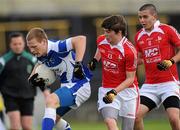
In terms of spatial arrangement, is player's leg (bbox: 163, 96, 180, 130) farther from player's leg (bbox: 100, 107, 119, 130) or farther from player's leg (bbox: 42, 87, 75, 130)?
player's leg (bbox: 42, 87, 75, 130)

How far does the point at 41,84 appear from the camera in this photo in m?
12.2

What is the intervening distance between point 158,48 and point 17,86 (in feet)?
13.7

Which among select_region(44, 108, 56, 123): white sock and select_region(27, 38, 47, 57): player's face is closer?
select_region(44, 108, 56, 123): white sock

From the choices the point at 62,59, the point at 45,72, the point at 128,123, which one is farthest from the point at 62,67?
the point at 128,123

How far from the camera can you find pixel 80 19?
87.8ft

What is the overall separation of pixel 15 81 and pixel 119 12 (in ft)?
39.4

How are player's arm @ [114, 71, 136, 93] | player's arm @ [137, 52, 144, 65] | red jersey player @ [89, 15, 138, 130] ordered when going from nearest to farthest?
player's arm @ [114, 71, 136, 93] → red jersey player @ [89, 15, 138, 130] → player's arm @ [137, 52, 144, 65]

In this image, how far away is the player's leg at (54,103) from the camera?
37.7 feet

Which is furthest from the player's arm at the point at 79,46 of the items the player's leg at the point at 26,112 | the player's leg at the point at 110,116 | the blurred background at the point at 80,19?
the blurred background at the point at 80,19

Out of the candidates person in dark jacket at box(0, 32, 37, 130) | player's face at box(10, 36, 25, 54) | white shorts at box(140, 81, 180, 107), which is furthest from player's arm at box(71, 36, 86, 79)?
person in dark jacket at box(0, 32, 37, 130)

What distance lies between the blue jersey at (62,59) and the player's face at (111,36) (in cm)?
54

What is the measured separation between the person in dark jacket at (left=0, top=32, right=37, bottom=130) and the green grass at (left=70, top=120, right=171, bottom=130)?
15.6 ft

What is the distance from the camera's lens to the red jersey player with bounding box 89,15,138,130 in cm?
1187

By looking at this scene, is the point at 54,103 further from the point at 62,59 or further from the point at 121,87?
the point at 121,87
